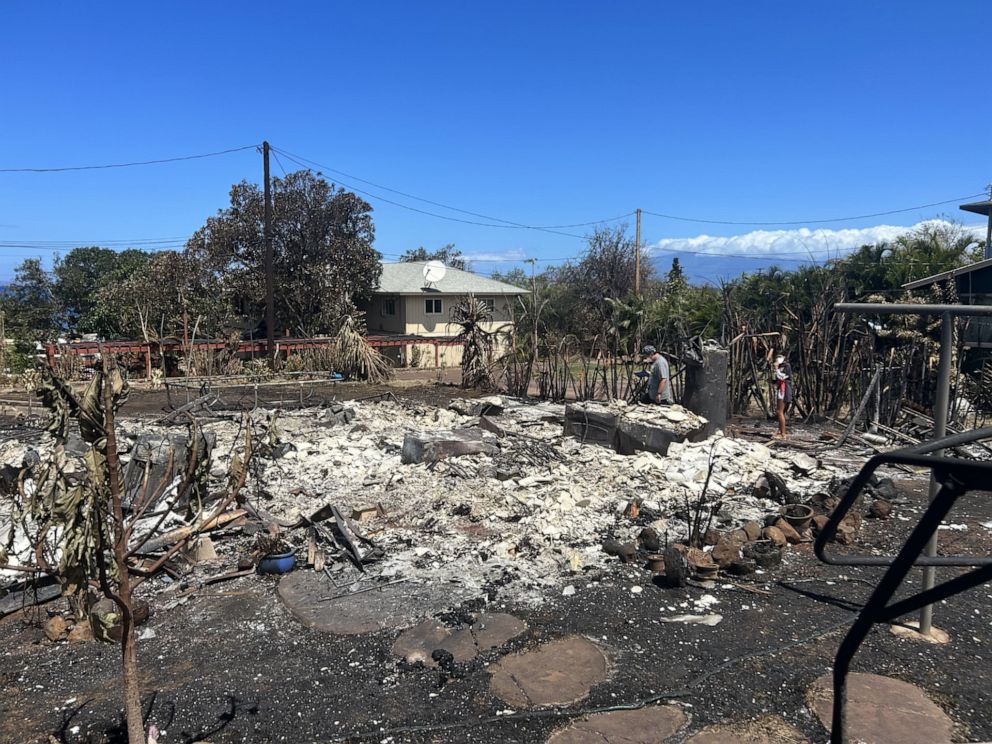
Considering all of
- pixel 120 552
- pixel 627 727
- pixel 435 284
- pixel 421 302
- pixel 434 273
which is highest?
pixel 434 273

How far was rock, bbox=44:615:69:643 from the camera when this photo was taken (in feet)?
15.9

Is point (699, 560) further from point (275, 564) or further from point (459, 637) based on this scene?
point (275, 564)

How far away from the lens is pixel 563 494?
754cm

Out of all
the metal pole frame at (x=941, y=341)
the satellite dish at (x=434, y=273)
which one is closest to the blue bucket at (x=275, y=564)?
the metal pole frame at (x=941, y=341)

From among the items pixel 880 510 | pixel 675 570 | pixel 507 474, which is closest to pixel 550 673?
pixel 675 570

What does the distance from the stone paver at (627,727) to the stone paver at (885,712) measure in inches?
31.4

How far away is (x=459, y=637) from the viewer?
477cm

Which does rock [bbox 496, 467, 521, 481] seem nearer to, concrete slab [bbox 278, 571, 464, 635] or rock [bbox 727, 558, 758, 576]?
concrete slab [bbox 278, 571, 464, 635]

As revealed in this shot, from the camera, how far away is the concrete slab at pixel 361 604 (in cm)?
505

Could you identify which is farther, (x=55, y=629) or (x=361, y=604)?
(x=361, y=604)

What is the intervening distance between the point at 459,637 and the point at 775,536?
3129mm

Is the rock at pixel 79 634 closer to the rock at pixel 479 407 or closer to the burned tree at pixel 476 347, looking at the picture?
the rock at pixel 479 407

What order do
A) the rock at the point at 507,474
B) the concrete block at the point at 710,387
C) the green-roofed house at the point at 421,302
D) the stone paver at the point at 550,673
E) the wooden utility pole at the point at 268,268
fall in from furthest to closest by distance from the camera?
1. the green-roofed house at the point at 421,302
2. the wooden utility pole at the point at 268,268
3. the concrete block at the point at 710,387
4. the rock at the point at 507,474
5. the stone paver at the point at 550,673

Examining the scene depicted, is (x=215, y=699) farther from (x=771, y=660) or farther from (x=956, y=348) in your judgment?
(x=956, y=348)
